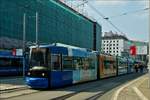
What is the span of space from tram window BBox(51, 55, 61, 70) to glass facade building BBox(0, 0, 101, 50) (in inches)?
1546

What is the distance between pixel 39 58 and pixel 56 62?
1.33 m

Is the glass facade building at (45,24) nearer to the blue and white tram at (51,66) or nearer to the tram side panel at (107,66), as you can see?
the tram side panel at (107,66)

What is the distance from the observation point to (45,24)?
3465 inches

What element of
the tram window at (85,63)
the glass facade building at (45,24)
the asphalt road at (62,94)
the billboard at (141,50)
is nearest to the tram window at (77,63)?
the tram window at (85,63)

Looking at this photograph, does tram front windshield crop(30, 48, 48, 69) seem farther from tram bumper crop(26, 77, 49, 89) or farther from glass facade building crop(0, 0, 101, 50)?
glass facade building crop(0, 0, 101, 50)

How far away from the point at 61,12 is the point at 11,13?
29.3m

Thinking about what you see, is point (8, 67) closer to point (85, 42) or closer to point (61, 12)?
point (61, 12)

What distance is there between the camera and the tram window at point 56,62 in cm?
2627

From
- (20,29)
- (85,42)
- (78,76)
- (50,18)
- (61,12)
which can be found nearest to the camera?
(78,76)

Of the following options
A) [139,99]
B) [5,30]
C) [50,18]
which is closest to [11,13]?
[5,30]

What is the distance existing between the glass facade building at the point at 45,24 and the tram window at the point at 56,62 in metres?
39.3

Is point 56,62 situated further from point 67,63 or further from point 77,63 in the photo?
point 77,63

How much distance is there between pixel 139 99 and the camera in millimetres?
19875

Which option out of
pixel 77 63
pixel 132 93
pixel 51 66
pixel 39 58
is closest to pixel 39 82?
pixel 51 66
